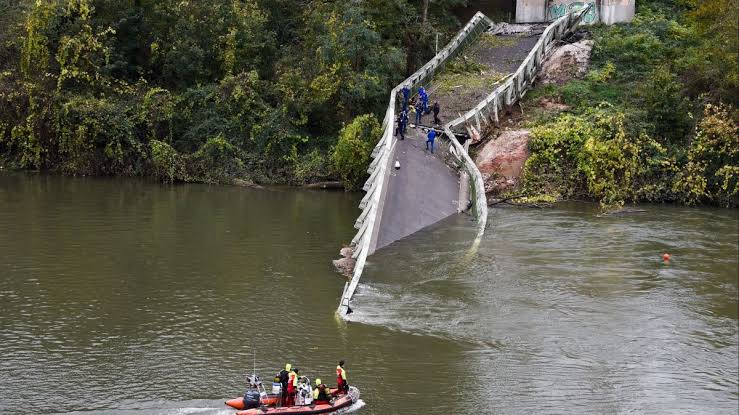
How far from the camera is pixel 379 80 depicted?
44.6 m

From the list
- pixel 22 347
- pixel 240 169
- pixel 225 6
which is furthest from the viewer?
pixel 225 6

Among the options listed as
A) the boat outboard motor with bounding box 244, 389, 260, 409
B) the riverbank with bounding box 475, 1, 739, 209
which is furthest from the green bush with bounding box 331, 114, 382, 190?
the boat outboard motor with bounding box 244, 389, 260, 409

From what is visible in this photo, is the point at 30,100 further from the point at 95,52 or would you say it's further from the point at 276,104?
the point at 276,104

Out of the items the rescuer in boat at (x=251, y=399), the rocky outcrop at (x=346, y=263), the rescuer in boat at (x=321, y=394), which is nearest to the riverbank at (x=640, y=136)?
the rocky outcrop at (x=346, y=263)

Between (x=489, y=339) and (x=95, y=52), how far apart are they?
30435 millimetres

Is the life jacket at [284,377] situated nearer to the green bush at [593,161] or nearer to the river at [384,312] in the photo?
the river at [384,312]

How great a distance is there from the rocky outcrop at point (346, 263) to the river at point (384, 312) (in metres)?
0.45

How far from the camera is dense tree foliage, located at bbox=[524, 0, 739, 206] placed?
3966 cm

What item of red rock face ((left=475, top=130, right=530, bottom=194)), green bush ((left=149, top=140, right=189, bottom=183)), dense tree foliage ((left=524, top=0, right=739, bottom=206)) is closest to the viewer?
dense tree foliage ((left=524, top=0, right=739, bottom=206))

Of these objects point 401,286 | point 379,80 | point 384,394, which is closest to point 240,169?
point 379,80

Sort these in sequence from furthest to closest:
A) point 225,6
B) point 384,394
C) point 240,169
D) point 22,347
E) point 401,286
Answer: point 225,6
point 240,169
point 401,286
point 22,347
point 384,394

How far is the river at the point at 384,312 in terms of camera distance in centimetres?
2141

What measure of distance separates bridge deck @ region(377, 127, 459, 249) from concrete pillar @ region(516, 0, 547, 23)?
18.0m

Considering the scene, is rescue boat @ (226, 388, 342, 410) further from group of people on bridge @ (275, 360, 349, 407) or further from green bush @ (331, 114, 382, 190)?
green bush @ (331, 114, 382, 190)
